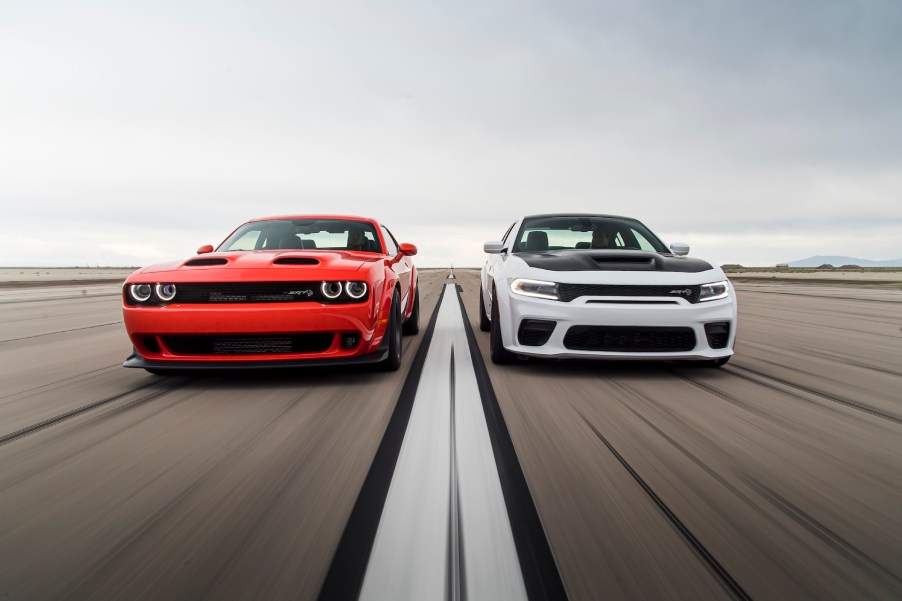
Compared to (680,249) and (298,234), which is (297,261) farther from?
(680,249)

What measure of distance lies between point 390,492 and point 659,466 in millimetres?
1152

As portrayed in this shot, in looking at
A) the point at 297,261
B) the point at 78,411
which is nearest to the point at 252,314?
the point at 297,261

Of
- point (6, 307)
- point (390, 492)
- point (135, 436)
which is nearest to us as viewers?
point (390, 492)

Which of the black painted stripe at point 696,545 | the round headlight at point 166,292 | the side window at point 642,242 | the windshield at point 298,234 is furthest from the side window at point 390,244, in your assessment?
the black painted stripe at point 696,545

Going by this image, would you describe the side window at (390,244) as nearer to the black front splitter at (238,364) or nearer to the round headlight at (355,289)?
the round headlight at (355,289)

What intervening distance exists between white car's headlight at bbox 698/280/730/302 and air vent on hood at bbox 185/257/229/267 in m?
3.65

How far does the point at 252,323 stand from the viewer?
3818 mm

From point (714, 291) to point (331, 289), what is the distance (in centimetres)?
295

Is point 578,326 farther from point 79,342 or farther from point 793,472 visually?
point 79,342

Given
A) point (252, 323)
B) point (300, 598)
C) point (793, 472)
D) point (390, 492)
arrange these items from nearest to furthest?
point (300, 598) < point (390, 492) < point (793, 472) < point (252, 323)

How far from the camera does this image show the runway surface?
1587 millimetres

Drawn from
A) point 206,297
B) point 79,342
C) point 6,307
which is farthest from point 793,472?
point 6,307

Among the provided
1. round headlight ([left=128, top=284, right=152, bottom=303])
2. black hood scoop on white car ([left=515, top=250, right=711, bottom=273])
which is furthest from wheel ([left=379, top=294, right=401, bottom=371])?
round headlight ([left=128, top=284, right=152, bottom=303])

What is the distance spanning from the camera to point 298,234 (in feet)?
19.3
